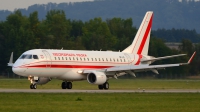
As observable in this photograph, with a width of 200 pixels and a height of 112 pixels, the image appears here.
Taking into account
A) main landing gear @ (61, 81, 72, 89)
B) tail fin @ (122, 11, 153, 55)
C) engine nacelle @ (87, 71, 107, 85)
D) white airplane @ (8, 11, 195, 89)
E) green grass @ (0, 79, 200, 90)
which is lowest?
green grass @ (0, 79, 200, 90)

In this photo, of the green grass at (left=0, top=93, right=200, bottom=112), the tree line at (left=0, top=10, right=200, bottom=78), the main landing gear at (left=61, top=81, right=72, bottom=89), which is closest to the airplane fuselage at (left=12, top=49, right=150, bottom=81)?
the main landing gear at (left=61, top=81, right=72, bottom=89)

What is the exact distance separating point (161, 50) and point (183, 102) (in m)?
87.3

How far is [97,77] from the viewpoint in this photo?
2409 inches

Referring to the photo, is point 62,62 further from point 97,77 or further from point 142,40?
point 142,40

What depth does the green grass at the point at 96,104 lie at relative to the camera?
36.3 meters

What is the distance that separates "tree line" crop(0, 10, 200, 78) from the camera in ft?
379

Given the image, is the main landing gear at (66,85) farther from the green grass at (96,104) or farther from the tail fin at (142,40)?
the green grass at (96,104)

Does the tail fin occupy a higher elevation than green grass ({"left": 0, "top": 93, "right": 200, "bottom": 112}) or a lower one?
higher

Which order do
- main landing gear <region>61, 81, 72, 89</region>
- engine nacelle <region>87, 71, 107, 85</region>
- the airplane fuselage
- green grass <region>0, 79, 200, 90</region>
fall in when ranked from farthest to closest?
1. green grass <region>0, 79, 200, 90</region>
2. main landing gear <region>61, 81, 72, 89</region>
3. engine nacelle <region>87, 71, 107, 85</region>
4. the airplane fuselage

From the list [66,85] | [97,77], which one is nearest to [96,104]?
[97,77]

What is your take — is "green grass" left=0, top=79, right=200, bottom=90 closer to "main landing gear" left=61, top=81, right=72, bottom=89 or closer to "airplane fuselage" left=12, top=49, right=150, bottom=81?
"main landing gear" left=61, top=81, right=72, bottom=89

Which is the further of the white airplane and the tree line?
the tree line

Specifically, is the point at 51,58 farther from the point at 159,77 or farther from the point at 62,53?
the point at 159,77

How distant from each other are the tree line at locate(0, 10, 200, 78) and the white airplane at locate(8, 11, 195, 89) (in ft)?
140
